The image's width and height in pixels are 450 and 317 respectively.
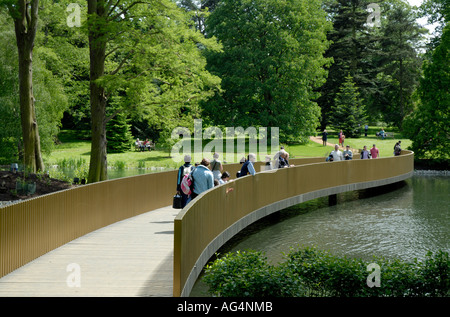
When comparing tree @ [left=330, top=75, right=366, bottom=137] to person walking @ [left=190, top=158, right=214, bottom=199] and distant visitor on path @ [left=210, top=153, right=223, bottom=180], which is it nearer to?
distant visitor on path @ [left=210, top=153, right=223, bottom=180]

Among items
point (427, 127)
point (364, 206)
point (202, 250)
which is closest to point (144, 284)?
point (202, 250)

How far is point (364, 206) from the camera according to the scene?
26859 mm

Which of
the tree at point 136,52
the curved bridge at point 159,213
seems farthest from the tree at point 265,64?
the curved bridge at point 159,213

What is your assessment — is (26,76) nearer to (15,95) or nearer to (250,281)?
(15,95)

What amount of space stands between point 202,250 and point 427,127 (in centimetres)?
3747

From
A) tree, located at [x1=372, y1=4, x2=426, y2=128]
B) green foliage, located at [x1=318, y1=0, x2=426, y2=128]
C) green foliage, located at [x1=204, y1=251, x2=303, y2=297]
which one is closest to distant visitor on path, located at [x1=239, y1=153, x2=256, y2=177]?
green foliage, located at [x1=204, y1=251, x2=303, y2=297]

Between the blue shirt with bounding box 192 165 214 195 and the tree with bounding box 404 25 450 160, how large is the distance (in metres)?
35.5

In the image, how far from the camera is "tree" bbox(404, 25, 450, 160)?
45.8 m

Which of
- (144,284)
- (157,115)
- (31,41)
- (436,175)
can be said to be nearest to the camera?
(144,284)

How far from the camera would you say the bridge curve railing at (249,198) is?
10180mm

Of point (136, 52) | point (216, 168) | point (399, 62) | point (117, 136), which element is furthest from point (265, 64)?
point (216, 168)

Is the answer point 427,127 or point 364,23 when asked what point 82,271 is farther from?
point 364,23

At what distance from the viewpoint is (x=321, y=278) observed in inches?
398

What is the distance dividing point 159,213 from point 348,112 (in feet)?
153
